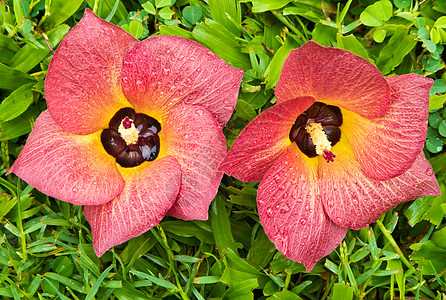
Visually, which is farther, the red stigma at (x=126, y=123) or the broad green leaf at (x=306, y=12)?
the broad green leaf at (x=306, y=12)

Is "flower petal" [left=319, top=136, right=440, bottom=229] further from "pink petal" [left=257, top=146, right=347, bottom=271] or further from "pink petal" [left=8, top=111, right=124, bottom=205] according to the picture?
"pink petal" [left=8, top=111, right=124, bottom=205]

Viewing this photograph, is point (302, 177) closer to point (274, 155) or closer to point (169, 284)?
point (274, 155)

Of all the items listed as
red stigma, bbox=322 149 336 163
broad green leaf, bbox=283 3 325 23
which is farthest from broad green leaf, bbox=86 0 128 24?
red stigma, bbox=322 149 336 163

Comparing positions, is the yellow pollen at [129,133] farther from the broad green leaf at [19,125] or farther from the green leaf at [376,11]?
the green leaf at [376,11]

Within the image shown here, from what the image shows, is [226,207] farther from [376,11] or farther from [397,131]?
[376,11]

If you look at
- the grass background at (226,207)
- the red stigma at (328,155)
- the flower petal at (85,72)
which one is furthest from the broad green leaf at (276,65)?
the flower petal at (85,72)

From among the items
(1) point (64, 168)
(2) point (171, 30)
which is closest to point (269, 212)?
(1) point (64, 168)
